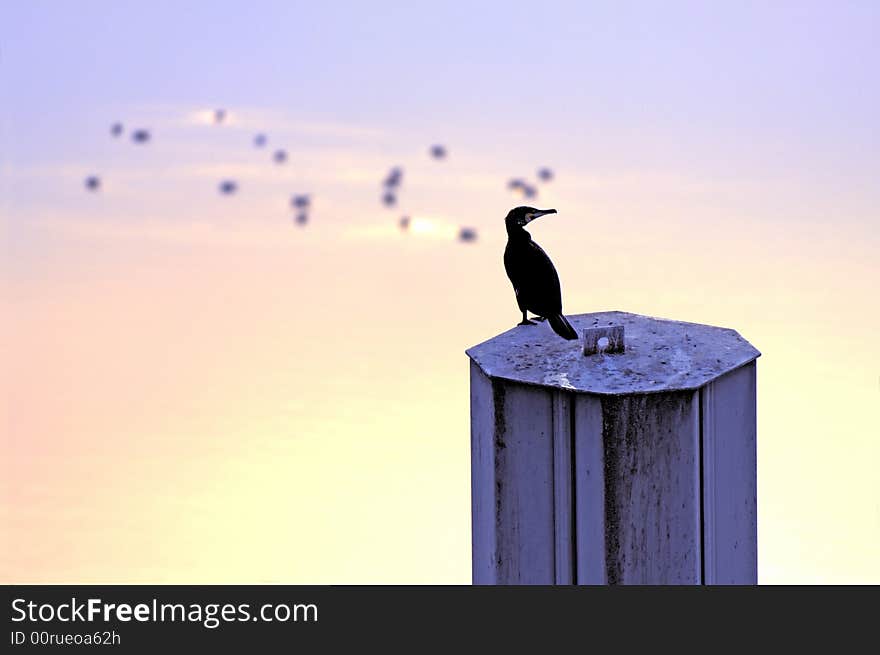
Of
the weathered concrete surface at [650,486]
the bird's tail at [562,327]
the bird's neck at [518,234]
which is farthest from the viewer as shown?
the bird's neck at [518,234]

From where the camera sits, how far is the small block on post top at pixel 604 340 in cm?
545

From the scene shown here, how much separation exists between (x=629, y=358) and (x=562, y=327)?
51 centimetres

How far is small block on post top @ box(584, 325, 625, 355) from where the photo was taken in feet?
17.9

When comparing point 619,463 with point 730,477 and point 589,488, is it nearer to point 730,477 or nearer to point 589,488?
point 589,488

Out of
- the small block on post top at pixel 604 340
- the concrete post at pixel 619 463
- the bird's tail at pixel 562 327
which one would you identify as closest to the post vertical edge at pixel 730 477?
the concrete post at pixel 619 463

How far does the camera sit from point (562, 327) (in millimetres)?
5812

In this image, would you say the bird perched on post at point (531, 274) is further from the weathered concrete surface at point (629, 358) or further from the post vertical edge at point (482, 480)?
the post vertical edge at point (482, 480)

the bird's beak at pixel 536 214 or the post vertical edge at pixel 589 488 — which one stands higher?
the bird's beak at pixel 536 214

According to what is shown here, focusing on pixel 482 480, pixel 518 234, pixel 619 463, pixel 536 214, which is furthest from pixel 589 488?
pixel 536 214

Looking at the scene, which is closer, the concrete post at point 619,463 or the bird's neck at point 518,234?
the concrete post at point 619,463

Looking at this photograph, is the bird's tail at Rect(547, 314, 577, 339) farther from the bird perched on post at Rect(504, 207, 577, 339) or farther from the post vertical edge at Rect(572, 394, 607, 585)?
the post vertical edge at Rect(572, 394, 607, 585)

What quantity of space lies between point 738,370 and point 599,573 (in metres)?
1.09

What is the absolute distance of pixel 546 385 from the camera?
5160 millimetres

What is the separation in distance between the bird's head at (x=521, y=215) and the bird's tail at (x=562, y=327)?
0.63 metres
